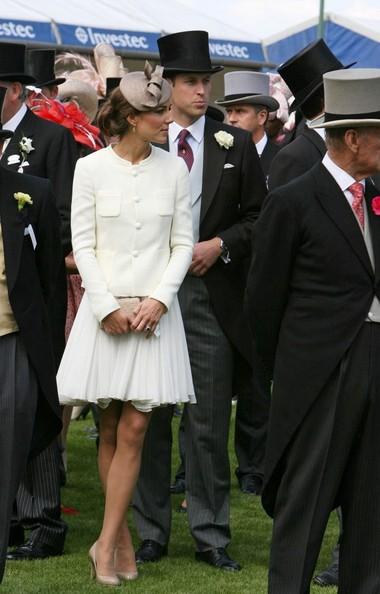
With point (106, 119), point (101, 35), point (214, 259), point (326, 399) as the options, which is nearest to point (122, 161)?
point (106, 119)

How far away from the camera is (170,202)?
Result: 7246 mm

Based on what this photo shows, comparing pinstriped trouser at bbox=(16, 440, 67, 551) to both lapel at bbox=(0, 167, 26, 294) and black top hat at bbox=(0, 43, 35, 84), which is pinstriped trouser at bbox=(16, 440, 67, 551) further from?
black top hat at bbox=(0, 43, 35, 84)

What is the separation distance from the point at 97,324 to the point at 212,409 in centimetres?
94

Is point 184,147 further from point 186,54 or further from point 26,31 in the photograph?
point 26,31

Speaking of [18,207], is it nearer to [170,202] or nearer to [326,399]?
[170,202]

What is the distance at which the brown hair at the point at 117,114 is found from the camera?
723 centimetres

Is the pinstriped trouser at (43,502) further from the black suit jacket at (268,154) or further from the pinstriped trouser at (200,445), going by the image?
the black suit jacket at (268,154)

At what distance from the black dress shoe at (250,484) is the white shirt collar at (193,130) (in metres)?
2.92

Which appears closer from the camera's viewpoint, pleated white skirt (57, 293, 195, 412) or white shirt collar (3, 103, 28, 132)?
pleated white skirt (57, 293, 195, 412)

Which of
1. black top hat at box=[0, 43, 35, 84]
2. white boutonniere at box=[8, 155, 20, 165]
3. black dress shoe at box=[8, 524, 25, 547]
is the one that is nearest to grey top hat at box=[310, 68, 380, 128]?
white boutonniere at box=[8, 155, 20, 165]

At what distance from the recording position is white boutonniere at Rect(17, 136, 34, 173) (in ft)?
26.0

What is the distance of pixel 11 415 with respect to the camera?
21.1ft

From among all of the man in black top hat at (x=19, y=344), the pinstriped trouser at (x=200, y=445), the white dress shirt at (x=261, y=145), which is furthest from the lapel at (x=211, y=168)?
the white dress shirt at (x=261, y=145)

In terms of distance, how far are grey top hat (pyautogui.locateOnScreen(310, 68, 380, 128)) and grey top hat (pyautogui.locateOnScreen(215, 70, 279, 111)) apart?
16.2 feet
